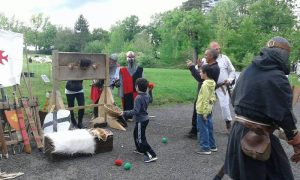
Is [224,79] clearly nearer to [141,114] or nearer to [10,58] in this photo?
[141,114]

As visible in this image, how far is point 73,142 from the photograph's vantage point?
609 centimetres

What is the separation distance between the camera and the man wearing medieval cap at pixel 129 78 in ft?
30.3

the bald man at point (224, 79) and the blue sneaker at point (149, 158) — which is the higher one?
the bald man at point (224, 79)

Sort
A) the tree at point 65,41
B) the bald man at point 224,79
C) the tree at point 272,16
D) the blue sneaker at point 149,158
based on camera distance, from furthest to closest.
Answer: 1. the tree at point 65,41
2. the tree at point 272,16
3. the bald man at point 224,79
4. the blue sneaker at point 149,158

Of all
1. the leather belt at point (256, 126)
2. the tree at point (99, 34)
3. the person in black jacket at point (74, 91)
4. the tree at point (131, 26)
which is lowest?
the person in black jacket at point (74, 91)

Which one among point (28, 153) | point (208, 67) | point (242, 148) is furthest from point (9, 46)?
point (242, 148)

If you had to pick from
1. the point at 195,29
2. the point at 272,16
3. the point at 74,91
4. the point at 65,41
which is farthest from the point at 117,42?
the point at 74,91

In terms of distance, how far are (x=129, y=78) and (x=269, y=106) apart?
20.2ft

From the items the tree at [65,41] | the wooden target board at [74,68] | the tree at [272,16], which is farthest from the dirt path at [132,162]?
the tree at [65,41]

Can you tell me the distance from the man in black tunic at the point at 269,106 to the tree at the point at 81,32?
7038cm

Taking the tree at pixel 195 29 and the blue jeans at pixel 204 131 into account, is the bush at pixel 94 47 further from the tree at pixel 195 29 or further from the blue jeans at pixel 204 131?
the blue jeans at pixel 204 131

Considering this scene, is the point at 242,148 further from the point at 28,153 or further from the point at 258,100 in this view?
the point at 28,153

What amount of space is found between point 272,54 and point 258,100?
0.45m

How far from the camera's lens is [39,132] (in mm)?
6879
